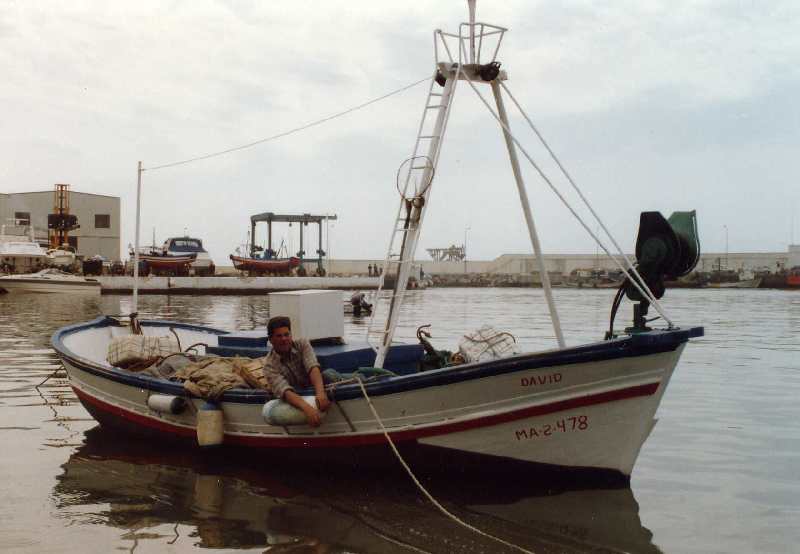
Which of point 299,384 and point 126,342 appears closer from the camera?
point 299,384

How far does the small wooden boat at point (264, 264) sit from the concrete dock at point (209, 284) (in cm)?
611

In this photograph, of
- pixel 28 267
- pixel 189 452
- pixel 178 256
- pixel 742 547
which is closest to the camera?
pixel 742 547

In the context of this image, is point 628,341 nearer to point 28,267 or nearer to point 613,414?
point 613,414

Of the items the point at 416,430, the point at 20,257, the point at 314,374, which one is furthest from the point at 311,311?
the point at 20,257

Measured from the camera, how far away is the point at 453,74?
31.9 ft

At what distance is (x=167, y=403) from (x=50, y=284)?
168 ft

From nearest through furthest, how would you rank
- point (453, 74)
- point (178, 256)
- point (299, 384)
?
point (299, 384)
point (453, 74)
point (178, 256)

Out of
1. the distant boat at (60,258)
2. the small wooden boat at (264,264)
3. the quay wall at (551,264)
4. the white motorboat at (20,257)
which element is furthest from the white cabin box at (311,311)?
the quay wall at (551,264)

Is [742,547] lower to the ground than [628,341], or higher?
lower

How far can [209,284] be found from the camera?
233 feet

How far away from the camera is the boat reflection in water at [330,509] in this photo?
7.34 m

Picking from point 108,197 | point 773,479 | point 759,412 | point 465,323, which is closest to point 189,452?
point 773,479

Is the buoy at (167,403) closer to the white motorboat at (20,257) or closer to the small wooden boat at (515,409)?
the small wooden boat at (515,409)

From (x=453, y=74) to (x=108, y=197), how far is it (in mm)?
81665
